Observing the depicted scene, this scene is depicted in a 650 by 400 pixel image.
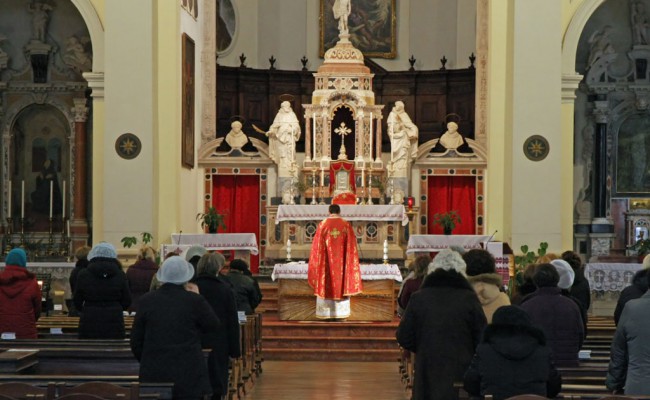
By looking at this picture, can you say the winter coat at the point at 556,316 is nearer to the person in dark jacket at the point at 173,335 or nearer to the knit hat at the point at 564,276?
the knit hat at the point at 564,276

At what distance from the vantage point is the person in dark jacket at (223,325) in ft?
30.8

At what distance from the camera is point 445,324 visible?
27.5ft

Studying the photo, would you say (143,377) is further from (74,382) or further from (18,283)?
(18,283)

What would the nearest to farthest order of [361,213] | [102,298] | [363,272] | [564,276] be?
[564,276] → [102,298] → [363,272] → [361,213]

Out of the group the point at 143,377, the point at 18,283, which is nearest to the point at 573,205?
the point at 18,283

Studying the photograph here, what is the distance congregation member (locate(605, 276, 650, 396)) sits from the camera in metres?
7.45

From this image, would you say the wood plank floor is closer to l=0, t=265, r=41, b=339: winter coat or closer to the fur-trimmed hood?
l=0, t=265, r=41, b=339: winter coat

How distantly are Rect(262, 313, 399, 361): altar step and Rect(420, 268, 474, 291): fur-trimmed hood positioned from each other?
7.76 metres

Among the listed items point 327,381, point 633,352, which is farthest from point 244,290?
point 633,352

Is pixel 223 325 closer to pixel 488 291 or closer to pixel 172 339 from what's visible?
pixel 172 339

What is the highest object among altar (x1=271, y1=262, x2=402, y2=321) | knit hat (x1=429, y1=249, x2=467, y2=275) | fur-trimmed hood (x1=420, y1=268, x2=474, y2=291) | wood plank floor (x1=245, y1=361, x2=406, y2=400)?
knit hat (x1=429, y1=249, x2=467, y2=275)

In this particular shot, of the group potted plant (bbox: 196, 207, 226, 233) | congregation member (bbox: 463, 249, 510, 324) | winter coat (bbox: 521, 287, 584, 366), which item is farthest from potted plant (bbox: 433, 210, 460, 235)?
winter coat (bbox: 521, 287, 584, 366)

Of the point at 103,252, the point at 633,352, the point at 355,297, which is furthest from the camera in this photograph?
the point at 355,297

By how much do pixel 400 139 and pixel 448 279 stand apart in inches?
554
